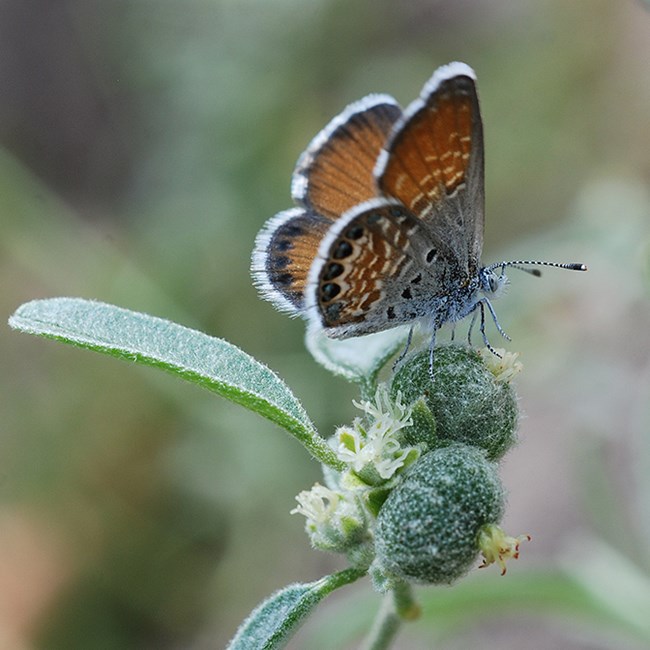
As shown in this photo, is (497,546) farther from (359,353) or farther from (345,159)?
(345,159)

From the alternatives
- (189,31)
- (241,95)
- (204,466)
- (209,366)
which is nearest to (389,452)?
(209,366)

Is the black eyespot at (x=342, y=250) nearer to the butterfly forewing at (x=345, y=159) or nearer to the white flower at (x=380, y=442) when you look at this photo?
the butterfly forewing at (x=345, y=159)

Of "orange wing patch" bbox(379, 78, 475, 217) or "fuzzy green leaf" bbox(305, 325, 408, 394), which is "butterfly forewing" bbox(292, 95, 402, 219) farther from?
"fuzzy green leaf" bbox(305, 325, 408, 394)

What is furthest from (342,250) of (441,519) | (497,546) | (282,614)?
(282,614)

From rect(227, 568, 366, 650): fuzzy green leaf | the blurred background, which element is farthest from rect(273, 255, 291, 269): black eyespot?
the blurred background

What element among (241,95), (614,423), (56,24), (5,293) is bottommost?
(5,293)

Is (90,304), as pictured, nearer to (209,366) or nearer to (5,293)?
(209,366)

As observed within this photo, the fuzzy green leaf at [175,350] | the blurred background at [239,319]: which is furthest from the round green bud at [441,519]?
the blurred background at [239,319]
